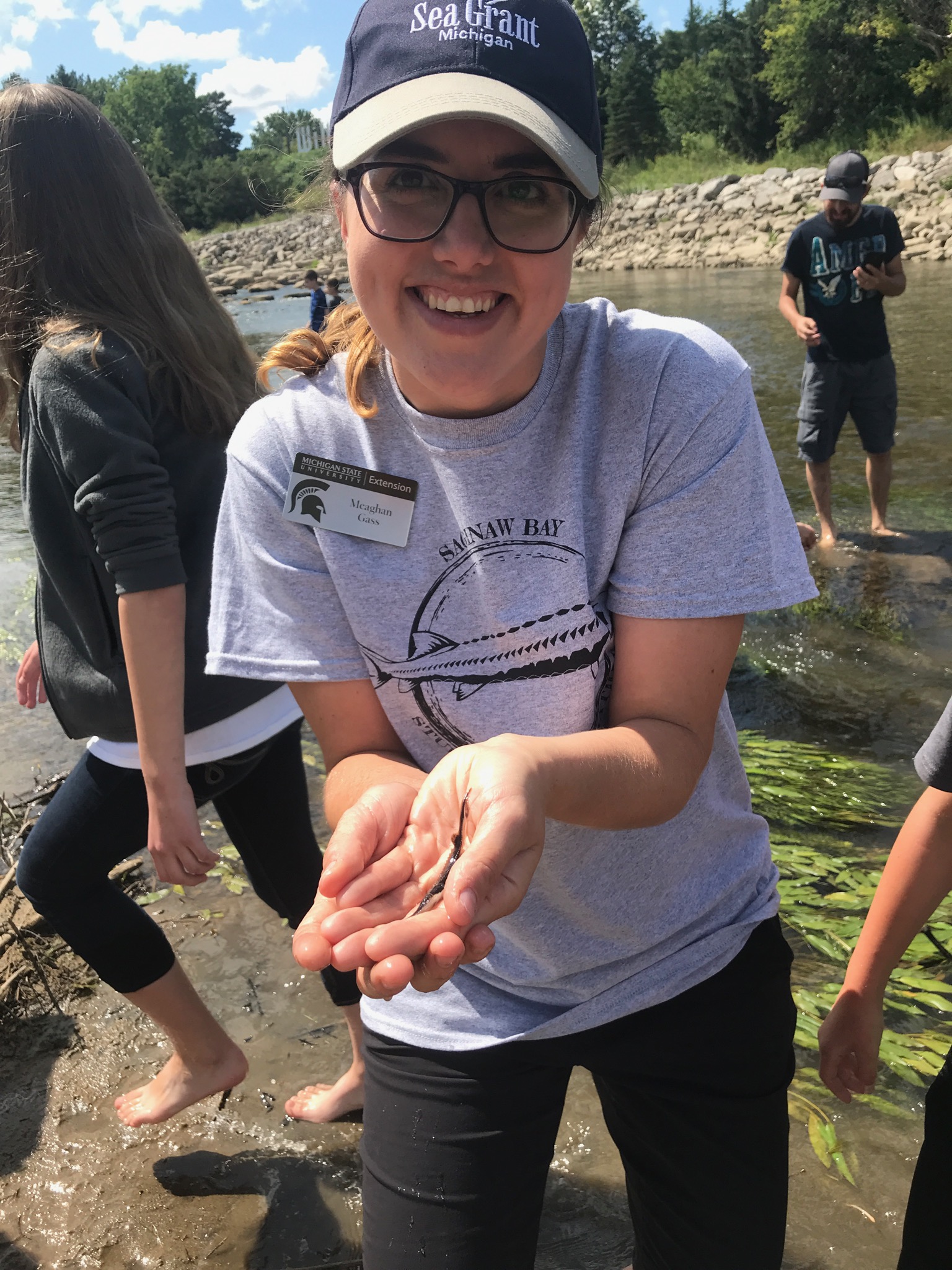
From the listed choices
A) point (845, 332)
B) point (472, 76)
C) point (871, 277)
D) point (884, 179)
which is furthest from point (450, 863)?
point (884, 179)

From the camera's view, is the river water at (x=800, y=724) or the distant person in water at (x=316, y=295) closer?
the river water at (x=800, y=724)

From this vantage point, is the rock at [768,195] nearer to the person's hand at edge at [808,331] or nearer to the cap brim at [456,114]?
the person's hand at edge at [808,331]

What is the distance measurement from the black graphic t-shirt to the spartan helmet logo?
244 inches

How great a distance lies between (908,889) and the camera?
5.72 feet

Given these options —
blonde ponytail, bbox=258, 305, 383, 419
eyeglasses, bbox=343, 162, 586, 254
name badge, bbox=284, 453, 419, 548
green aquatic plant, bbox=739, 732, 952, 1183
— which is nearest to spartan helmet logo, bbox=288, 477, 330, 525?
name badge, bbox=284, 453, 419, 548

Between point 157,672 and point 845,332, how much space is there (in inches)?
247

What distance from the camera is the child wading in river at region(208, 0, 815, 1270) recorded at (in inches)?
57.7

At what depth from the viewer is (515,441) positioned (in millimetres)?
1605

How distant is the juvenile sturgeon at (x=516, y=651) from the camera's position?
1.60 metres

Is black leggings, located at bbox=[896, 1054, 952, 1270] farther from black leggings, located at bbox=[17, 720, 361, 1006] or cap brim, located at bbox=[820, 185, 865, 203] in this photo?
cap brim, located at bbox=[820, 185, 865, 203]

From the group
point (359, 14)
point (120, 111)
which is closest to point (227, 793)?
point (359, 14)

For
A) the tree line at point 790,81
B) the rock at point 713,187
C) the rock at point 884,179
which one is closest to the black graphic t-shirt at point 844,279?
the rock at point 884,179

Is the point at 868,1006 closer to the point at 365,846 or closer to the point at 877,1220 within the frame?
the point at 877,1220

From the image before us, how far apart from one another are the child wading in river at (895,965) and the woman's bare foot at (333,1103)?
1339mm
